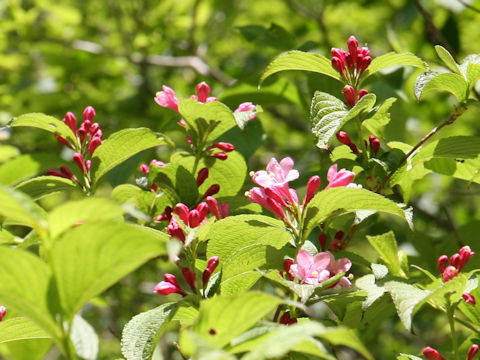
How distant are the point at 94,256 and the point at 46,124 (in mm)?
704

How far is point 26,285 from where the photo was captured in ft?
2.54

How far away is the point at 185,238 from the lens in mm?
1091

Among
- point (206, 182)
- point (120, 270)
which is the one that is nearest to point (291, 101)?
point (206, 182)

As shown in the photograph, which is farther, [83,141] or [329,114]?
[83,141]

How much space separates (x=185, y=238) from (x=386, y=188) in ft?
1.62

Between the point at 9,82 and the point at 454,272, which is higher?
the point at 454,272

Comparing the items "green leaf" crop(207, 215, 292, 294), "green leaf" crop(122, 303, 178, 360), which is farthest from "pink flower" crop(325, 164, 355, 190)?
"green leaf" crop(122, 303, 178, 360)

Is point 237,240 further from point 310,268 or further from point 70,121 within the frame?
point 70,121

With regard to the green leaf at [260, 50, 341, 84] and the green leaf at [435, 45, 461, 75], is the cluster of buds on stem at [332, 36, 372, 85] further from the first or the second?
the green leaf at [435, 45, 461, 75]

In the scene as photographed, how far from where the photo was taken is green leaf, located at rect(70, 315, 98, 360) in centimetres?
122

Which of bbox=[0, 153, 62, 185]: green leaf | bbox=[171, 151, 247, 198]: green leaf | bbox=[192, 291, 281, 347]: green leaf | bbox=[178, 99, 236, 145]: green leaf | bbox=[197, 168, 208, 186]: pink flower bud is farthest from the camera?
bbox=[0, 153, 62, 185]: green leaf

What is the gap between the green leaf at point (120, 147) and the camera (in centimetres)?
136

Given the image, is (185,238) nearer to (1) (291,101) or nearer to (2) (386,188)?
(2) (386,188)

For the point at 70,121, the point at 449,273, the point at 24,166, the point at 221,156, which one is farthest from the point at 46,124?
the point at 449,273
